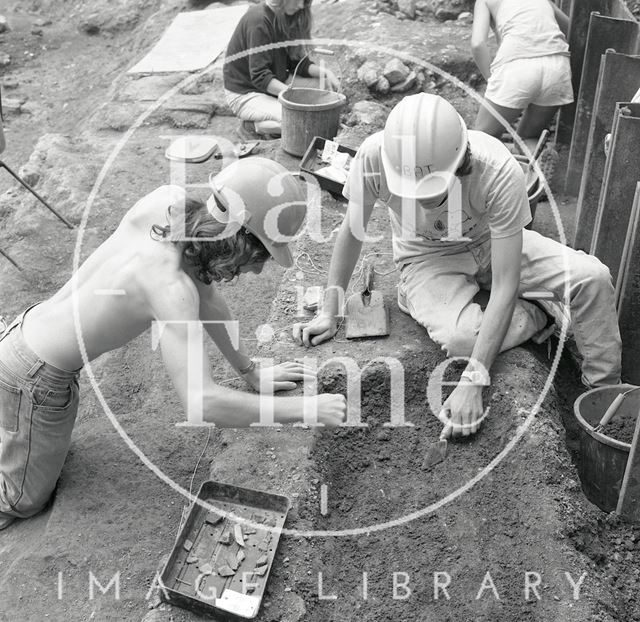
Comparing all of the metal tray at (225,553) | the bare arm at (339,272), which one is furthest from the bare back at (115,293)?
the bare arm at (339,272)

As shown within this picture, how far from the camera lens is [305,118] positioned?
5.85 metres

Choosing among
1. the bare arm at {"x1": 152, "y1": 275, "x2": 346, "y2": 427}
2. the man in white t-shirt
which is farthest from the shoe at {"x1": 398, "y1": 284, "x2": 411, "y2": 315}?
the bare arm at {"x1": 152, "y1": 275, "x2": 346, "y2": 427}

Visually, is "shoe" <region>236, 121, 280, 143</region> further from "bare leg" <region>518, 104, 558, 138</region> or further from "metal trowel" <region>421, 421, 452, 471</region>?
"metal trowel" <region>421, 421, 452, 471</region>

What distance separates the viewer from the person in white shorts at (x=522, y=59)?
5738 millimetres

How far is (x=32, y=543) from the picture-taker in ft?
10.6

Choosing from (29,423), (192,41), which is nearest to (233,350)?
Answer: (29,423)

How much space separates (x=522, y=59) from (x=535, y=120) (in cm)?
55

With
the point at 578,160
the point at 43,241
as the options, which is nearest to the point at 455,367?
the point at 578,160

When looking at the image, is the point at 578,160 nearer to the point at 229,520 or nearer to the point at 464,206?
the point at 464,206

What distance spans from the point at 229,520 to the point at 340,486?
56 cm

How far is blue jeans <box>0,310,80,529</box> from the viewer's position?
3.15 m

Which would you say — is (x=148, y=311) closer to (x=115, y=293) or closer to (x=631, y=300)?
(x=115, y=293)

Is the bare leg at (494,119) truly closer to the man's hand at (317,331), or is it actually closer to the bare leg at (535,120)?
the bare leg at (535,120)

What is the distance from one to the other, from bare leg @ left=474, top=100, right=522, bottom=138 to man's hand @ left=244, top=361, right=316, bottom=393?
319 centimetres
